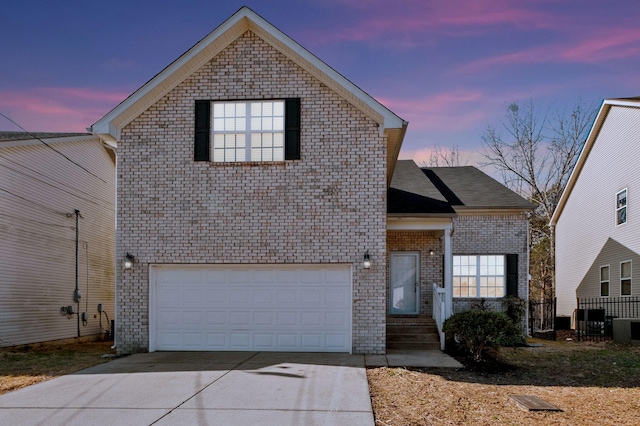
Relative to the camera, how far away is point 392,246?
1689 cm

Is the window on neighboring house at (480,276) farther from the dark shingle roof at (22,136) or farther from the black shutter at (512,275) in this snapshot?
the dark shingle roof at (22,136)

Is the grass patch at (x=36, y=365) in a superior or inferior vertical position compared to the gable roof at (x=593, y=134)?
inferior

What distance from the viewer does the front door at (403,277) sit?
55.1ft

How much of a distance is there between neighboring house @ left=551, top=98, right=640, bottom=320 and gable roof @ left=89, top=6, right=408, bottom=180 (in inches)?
395

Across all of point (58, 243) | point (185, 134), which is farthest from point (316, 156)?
point (58, 243)

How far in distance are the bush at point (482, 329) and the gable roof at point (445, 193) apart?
3.30 meters

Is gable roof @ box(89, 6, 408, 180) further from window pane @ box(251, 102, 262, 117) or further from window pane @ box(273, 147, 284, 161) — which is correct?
window pane @ box(273, 147, 284, 161)

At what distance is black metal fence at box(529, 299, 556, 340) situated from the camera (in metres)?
19.8

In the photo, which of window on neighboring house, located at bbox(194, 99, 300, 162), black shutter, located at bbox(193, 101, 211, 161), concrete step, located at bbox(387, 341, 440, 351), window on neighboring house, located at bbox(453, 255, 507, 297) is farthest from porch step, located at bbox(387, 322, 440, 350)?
black shutter, located at bbox(193, 101, 211, 161)

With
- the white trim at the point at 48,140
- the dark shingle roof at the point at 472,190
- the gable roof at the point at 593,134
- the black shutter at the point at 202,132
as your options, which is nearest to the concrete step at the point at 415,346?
the dark shingle roof at the point at 472,190

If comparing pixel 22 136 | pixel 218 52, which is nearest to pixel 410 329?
pixel 218 52

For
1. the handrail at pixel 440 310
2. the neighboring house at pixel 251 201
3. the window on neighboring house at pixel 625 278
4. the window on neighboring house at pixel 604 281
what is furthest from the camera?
the window on neighboring house at pixel 604 281

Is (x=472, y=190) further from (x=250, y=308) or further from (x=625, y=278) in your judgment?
(x=250, y=308)

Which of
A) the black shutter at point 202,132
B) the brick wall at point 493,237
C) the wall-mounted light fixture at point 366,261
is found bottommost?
the wall-mounted light fixture at point 366,261
